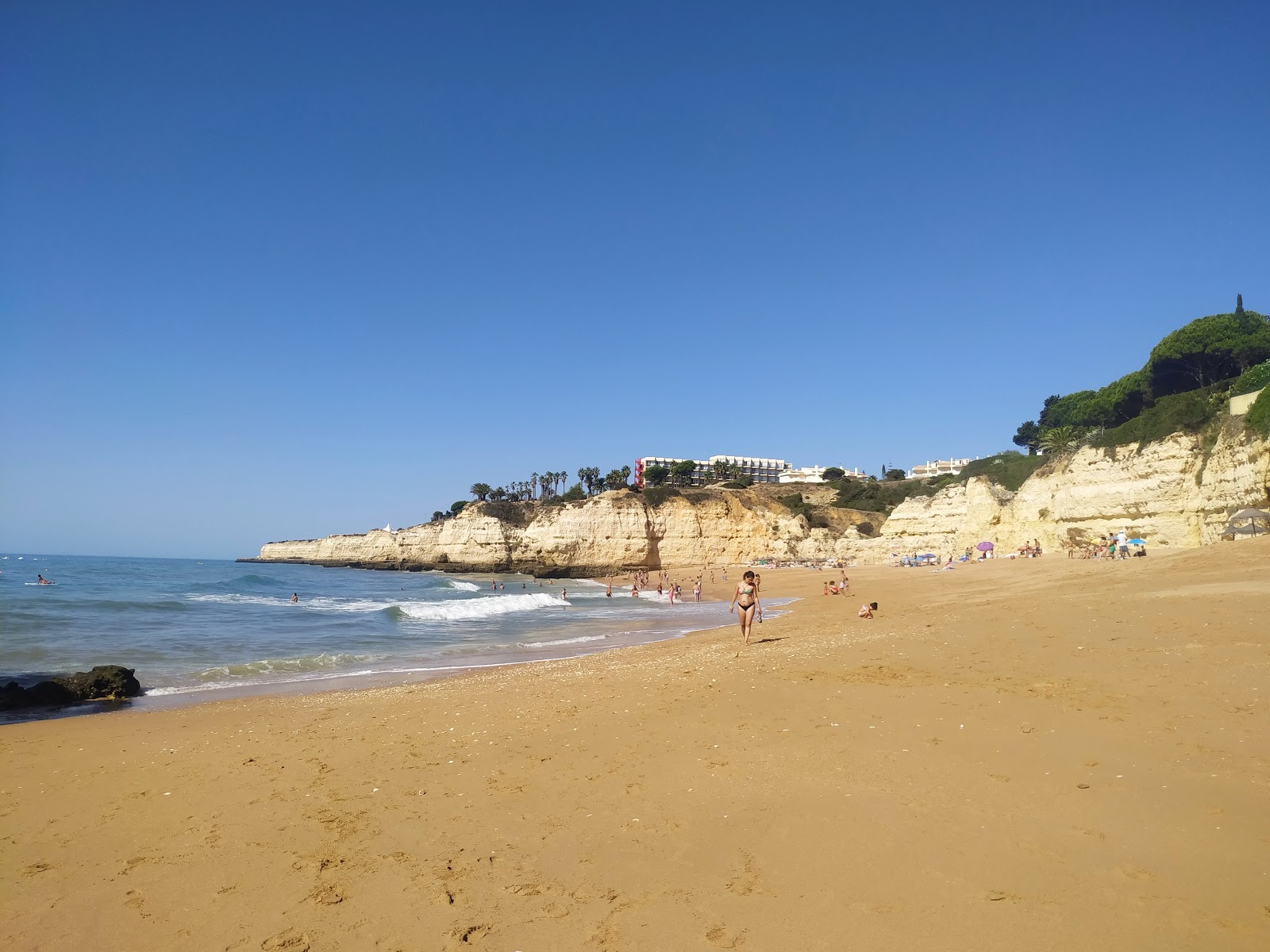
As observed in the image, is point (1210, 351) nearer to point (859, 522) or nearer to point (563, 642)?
point (859, 522)

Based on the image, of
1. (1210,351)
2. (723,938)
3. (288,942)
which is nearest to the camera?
(723,938)

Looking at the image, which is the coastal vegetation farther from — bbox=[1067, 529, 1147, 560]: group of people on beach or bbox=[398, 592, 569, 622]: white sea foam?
bbox=[398, 592, 569, 622]: white sea foam

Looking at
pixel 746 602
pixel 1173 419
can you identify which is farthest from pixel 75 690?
pixel 1173 419

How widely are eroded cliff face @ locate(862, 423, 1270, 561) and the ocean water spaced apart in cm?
1699

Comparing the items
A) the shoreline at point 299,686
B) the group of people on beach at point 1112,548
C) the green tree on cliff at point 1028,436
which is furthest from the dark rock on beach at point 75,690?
the green tree on cliff at point 1028,436

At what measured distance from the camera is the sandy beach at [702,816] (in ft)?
10.9

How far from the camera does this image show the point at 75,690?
1093 centimetres

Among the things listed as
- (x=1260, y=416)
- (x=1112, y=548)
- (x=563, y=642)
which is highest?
(x=1260, y=416)

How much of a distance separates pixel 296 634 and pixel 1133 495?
32436mm

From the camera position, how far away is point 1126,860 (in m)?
3.54

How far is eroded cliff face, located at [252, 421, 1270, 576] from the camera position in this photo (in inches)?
1004

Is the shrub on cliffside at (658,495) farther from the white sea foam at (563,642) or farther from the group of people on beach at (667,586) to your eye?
the white sea foam at (563,642)

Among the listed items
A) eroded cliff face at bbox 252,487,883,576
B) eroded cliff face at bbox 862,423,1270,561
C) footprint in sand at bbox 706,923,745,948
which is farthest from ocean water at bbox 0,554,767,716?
eroded cliff face at bbox 252,487,883,576

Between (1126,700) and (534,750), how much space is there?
552 cm
